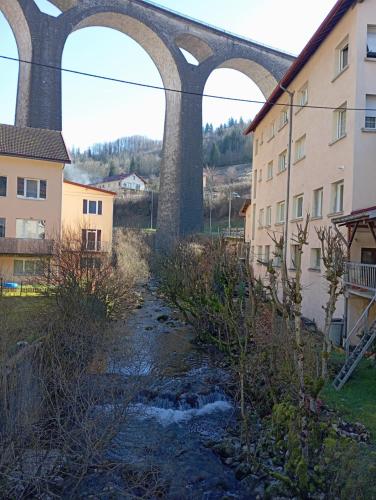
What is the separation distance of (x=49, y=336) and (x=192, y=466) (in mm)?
3508

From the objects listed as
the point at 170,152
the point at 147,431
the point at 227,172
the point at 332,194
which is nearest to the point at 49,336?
the point at 147,431

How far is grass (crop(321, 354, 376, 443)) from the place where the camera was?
9.24 m

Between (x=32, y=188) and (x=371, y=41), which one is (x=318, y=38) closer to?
(x=371, y=41)

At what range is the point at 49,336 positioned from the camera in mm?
8508

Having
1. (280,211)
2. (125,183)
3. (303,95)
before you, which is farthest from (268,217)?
(125,183)

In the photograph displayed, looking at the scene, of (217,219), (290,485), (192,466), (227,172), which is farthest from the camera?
(227,172)

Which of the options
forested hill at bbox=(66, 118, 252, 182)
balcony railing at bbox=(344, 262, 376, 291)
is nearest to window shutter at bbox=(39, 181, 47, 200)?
balcony railing at bbox=(344, 262, 376, 291)

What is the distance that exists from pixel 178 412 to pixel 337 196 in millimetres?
10549

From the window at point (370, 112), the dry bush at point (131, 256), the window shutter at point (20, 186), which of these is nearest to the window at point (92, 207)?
the dry bush at point (131, 256)

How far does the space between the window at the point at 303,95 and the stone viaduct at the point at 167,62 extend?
1769 centimetres

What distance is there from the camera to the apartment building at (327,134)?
15.2 m

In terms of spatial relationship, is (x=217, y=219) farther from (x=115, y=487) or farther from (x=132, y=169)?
(x=115, y=487)

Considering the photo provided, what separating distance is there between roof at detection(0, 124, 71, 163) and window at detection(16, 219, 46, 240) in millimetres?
3943

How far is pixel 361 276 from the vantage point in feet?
44.2
